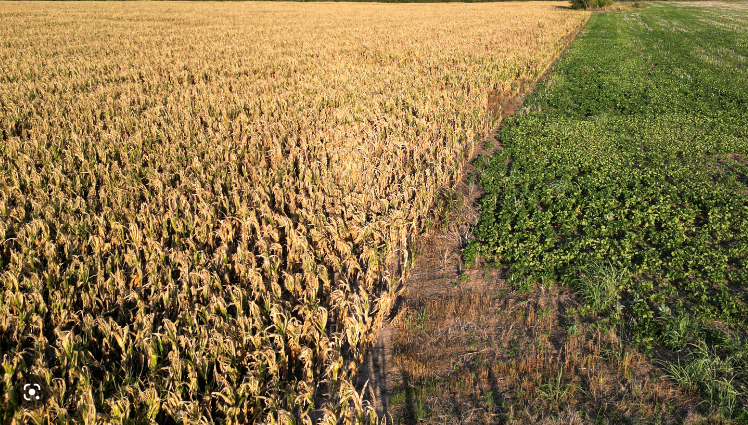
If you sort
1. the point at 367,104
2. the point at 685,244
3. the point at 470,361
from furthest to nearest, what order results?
the point at 367,104 → the point at 685,244 → the point at 470,361

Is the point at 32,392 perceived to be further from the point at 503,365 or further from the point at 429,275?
the point at 429,275

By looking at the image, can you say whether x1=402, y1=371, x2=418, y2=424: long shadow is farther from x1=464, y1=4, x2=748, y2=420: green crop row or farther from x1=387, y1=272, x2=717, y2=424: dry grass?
x1=464, y1=4, x2=748, y2=420: green crop row

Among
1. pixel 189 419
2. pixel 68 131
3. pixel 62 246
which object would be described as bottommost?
pixel 189 419

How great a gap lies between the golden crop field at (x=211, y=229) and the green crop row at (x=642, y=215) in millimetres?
1373

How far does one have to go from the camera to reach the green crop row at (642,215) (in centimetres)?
454

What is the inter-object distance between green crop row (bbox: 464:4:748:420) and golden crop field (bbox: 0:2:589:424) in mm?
1373

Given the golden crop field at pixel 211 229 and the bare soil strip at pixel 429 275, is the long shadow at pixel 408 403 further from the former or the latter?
the golden crop field at pixel 211 229

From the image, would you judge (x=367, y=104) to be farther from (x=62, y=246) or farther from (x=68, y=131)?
(x=62, y=246)

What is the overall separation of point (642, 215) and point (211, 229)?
240 inches

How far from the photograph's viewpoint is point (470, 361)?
433 centimetres

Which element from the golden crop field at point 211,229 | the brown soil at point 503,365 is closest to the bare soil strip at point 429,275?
the brown soil at point 503,365

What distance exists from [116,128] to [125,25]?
28.3m

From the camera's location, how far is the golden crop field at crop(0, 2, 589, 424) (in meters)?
3.58

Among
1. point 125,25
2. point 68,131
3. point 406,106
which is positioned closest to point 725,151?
point 406,106
